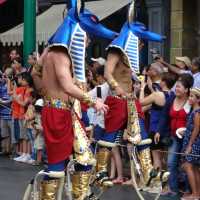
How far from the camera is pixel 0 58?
2073 cm

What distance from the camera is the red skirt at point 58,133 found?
20.3 ft

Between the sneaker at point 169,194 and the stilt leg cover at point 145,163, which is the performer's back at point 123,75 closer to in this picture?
the stilt leg cover at point 145,163

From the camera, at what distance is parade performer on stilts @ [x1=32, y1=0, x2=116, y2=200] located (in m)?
6.19

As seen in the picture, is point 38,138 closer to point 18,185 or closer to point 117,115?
point 18,185

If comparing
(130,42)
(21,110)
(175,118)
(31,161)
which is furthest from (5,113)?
(130,42)

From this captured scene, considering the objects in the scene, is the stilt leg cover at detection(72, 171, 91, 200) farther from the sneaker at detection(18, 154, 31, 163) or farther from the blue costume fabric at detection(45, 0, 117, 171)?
the sneaker at detection(18, 154, 31, 163)

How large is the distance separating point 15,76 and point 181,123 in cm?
485

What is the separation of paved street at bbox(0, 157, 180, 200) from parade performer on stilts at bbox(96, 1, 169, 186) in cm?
119

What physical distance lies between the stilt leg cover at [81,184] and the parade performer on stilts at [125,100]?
3.17 ft

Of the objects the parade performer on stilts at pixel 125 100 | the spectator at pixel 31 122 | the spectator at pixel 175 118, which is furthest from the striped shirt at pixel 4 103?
the parade performer on stilts at pixel 125 100

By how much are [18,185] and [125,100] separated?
255 cm

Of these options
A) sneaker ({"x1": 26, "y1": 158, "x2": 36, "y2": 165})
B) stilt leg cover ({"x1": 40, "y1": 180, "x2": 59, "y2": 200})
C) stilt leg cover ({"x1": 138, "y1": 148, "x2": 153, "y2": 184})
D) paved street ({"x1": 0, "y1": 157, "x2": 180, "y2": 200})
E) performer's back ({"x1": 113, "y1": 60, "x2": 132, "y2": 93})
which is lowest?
paved street ({"x1": 0, "y1": 157, "x2": 180, "y2": 200})

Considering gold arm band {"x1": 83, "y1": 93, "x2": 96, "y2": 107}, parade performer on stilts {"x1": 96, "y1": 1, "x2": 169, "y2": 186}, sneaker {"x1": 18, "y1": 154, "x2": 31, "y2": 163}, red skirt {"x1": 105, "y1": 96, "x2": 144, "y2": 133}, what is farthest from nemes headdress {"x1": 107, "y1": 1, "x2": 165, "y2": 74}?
sneaker {"x1": 18, "y1": 154, "x2": 31, "y2": 163}

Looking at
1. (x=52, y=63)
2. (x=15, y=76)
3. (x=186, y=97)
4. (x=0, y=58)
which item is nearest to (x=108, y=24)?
(x=15, y=76)
